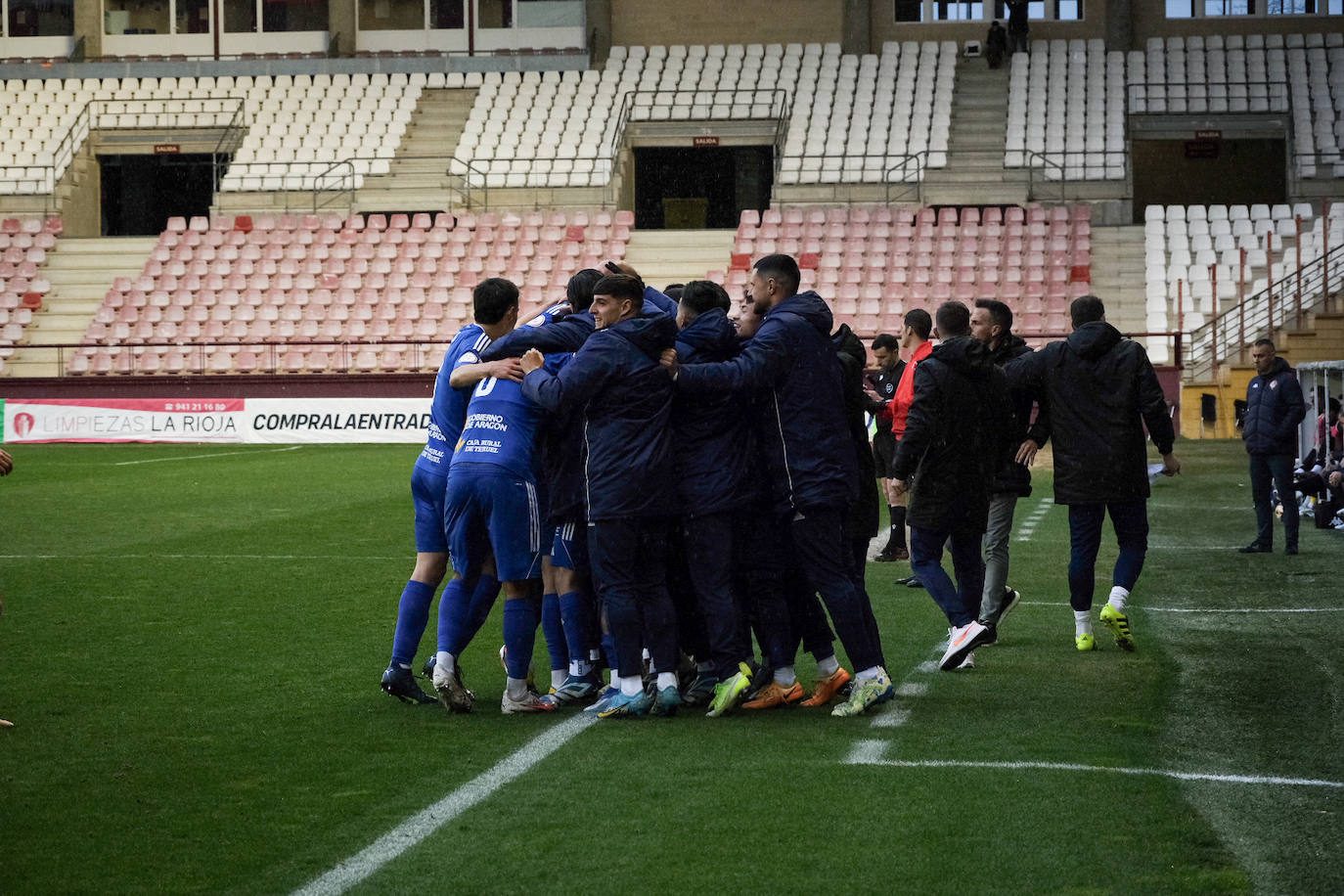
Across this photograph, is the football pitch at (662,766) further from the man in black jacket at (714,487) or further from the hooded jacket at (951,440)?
the hooded jacket at (951,440)

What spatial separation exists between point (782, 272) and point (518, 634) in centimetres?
195

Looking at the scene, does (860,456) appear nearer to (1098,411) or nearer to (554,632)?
(1098,411)

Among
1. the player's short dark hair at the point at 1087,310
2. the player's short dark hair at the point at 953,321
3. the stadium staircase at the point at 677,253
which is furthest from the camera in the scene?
the stadium staircase at the point at 677,253

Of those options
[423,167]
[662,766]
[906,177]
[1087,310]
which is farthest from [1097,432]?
[423,167]

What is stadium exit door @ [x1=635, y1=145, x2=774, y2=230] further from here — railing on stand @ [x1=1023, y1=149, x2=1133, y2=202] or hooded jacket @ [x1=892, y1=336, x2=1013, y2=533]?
hooded jacket @ [x1=892, y1=336, x2=1013, y2=533]

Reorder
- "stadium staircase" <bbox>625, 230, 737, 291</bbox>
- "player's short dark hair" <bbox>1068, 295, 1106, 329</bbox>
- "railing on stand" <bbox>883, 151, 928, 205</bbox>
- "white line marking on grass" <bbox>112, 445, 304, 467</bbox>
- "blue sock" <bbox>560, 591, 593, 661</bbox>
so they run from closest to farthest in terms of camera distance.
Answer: "blue sock" <bbox>560, 591, 593, 661</bbox>
"player's short dark hair" <bbox>1068, 295, 1106, 329</bbox>
"white line marking on grass" <bbox>112, 445, 304, 467</bbox>
"stadium staircase" <bbox>625, 230, 737, 291</bbox>
"railing on stand" <bbox>883, 151, 928, 205</bbox>

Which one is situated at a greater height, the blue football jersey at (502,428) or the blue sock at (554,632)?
the blue football jersey at (502,428)

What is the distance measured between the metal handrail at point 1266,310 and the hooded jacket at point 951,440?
21.8m

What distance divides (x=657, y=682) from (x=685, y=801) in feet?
5.00

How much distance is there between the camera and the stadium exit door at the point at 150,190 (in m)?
42.1

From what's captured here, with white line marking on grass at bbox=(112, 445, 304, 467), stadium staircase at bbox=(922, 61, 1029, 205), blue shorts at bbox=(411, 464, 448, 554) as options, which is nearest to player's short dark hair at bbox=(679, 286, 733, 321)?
blue shorts at bbox=(411, 464, 448, 554)

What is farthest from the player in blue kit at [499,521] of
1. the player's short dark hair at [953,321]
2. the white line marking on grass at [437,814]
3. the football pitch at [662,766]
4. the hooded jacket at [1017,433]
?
the hooded jacket at [1017,433]

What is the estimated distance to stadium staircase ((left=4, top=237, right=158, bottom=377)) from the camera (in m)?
33.1

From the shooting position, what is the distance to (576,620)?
7371mm
